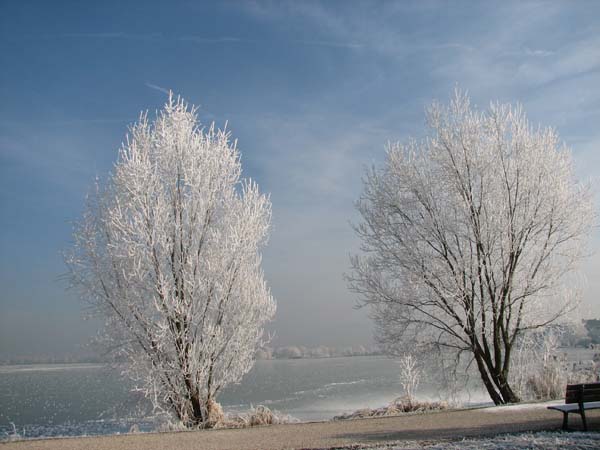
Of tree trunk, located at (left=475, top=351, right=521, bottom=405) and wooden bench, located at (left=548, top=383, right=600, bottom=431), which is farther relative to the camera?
tree trunk, located at (left=475, top=351, right=521, bottom=405)

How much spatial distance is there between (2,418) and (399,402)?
52.7 ft

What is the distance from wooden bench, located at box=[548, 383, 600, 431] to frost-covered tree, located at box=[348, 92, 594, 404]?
16.0 feet

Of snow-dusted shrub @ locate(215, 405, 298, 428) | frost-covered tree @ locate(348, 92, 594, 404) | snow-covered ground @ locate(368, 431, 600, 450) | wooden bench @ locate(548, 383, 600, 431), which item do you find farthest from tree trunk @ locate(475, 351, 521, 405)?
snow-covered ground @ locate(368, 431, 600, 450)

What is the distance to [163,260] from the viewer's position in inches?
492

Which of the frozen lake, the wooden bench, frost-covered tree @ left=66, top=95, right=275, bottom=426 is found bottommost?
the frozen lake

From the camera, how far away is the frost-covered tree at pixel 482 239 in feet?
45.3

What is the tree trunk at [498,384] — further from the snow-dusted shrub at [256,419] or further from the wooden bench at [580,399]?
the snow-dusted shrub at [256,419]

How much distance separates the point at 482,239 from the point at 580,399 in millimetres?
5833

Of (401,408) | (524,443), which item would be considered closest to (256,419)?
(401,408)

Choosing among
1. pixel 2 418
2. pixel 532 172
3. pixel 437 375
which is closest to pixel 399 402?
pixel 437 375

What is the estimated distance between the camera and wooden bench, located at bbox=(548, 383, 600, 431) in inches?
332

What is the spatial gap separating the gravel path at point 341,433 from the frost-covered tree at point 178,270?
2.62 m

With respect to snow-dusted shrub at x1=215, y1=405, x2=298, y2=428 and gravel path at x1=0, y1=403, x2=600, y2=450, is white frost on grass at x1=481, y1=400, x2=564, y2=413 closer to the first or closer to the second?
gravel path at x1=0, y1=403, x2=600, y2=450

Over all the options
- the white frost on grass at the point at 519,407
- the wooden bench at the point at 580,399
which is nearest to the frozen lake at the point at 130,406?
the white frost on grass at the point at 519,407
